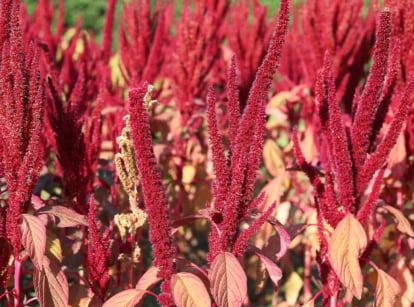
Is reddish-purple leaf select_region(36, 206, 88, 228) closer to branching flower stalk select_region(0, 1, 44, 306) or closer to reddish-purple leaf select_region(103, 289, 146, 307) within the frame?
branching flower stalk select_region(0, 1, 44, 306)

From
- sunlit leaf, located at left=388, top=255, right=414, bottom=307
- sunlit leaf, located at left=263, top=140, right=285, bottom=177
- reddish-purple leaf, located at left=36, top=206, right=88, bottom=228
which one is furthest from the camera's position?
sunlit leaf, located at left=263, top=140, right=285, bottom=177

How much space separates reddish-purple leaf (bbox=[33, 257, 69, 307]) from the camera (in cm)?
132

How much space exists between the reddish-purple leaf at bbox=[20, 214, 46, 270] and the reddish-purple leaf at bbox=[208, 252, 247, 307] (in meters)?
0.45

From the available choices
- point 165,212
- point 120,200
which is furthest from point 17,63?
point 120,200

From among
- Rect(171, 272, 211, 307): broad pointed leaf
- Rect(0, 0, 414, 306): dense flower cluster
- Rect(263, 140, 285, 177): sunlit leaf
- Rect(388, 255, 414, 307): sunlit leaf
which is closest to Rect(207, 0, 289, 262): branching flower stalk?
Rect(0, 0, 414, 306): dense flower cluster

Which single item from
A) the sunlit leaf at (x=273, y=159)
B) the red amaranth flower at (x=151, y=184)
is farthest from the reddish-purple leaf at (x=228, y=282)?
the sunlit leaf at (x=273, y=159)

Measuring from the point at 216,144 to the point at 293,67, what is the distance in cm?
198

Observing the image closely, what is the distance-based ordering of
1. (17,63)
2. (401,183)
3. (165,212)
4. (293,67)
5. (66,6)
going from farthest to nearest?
(66,6), (293,67), (401,183), (17,63), (165,212)

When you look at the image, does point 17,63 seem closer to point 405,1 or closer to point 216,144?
point 216,144

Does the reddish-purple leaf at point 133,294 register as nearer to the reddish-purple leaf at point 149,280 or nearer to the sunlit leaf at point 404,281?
the reddish-purple leaf at point 149,280

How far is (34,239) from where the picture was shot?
128 centimetres

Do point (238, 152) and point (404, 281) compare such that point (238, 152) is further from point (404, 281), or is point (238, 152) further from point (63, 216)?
point (404, 281)

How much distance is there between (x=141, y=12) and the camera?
2.67 meters

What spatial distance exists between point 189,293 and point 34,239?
427mm
